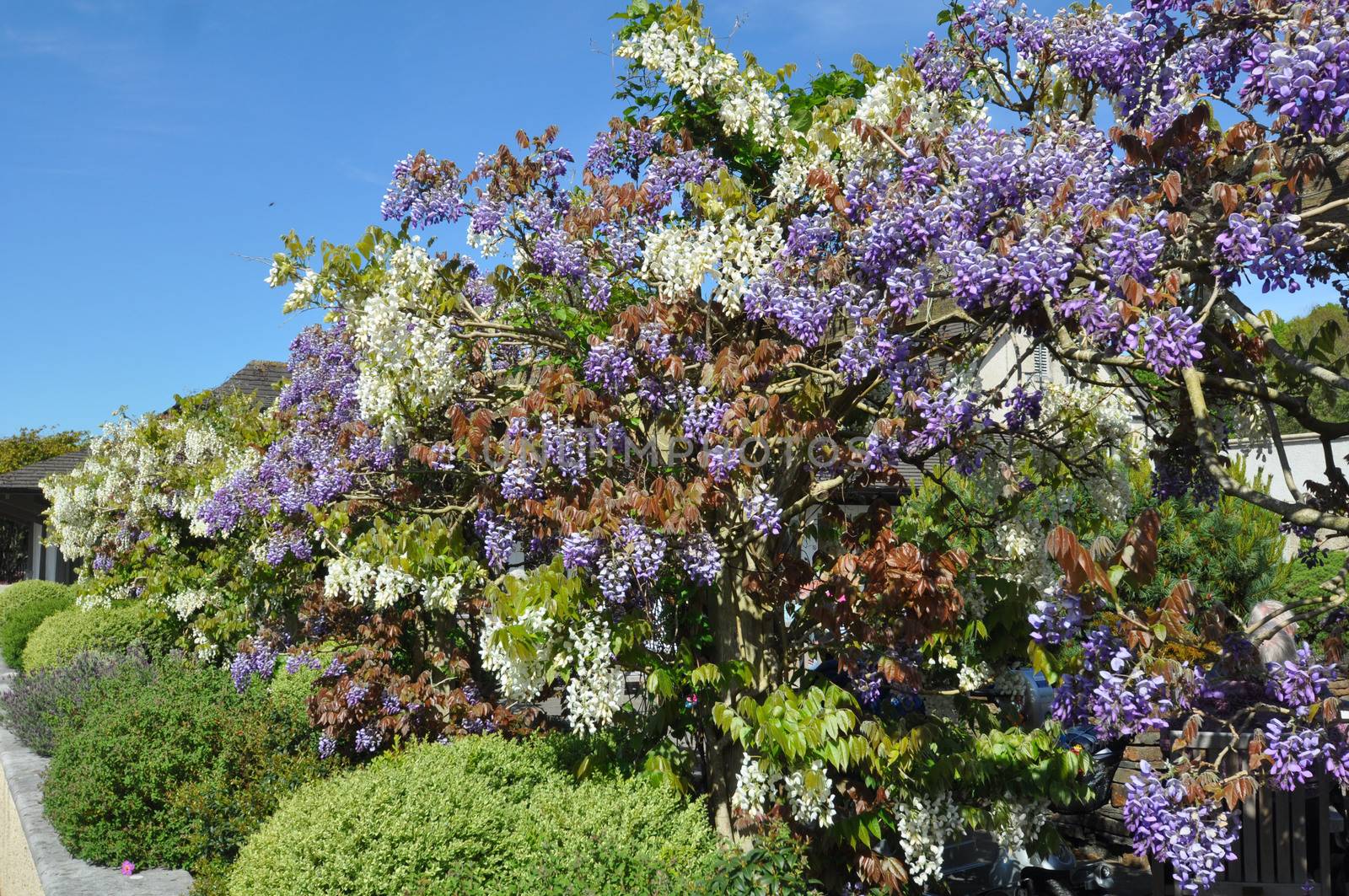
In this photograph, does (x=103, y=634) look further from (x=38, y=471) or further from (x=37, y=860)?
(x=38, y=471)

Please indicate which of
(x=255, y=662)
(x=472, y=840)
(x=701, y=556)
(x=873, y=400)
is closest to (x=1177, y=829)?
(x=701, y=556)

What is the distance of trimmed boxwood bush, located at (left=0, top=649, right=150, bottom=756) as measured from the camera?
838 centimetres

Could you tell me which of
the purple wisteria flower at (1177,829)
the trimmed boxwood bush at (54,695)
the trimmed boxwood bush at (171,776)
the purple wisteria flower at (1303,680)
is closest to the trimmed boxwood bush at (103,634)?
the trimmed boxwood bush at (54,695)

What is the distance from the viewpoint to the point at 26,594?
1831 cm

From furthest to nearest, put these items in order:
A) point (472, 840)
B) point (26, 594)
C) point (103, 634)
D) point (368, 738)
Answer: point (26, 594)
point (103, 634)
point (368, 738)
point (472, 840)

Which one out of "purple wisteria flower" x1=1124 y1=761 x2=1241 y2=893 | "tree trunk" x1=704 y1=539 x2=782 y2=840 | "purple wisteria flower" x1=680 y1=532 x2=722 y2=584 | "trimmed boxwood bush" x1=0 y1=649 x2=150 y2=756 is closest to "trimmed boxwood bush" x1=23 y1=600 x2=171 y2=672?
"trimmed boxwood bush" x1=0 y1=649 x2=150 y2=756

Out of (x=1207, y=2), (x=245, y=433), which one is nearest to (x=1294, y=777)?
(x=1207, y=2)

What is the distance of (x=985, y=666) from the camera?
17.5ft

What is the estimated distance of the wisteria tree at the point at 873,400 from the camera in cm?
327

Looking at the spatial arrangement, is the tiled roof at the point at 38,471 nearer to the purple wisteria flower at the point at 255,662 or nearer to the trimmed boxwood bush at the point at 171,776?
the purple wisteria flower at the point at 255,662

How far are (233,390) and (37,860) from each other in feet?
42.6

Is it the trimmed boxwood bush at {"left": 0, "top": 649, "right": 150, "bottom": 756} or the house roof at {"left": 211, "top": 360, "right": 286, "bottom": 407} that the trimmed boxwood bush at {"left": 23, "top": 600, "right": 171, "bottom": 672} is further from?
the house roof at {"left": 211, "top": 360, "right": 286, "bottom": 407}

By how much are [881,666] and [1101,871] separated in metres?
2.86

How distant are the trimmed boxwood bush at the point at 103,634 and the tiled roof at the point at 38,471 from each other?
1216 centimetres
